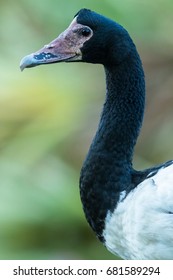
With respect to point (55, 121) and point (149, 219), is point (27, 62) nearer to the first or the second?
point (149, 219)

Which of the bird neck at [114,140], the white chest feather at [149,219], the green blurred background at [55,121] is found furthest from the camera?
the green blurred background at [55,121]

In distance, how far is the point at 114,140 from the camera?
2562 mm

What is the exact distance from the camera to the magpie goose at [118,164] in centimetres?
236

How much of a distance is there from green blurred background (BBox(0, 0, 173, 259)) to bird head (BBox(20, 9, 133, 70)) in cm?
133

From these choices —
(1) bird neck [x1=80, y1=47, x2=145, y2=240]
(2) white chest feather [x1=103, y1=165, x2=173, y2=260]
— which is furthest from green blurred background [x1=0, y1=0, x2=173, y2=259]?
(2) white chest feather [x1=103, y1=165, x2=173, y2=260]

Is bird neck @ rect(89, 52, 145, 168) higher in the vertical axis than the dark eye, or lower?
lower

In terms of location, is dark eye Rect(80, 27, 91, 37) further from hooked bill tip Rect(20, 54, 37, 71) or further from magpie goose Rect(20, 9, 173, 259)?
hooked bill tip Rect(20, 54, 37, 71)

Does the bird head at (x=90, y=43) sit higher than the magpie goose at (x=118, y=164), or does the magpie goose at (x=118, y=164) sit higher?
the bird head at (x=90, y=43)

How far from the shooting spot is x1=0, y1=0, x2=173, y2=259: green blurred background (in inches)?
153

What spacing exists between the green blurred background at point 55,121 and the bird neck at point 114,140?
1.20m

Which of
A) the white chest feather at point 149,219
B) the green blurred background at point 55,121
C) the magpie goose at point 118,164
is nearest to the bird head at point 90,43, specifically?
the magpie goose at point 118,164

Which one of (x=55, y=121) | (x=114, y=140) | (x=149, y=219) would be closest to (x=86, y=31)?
(x=114, y=140)

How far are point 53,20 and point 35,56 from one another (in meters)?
2.20

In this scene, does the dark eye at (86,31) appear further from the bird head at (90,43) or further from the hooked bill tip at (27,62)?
the hooked bill tip at (27,62)
